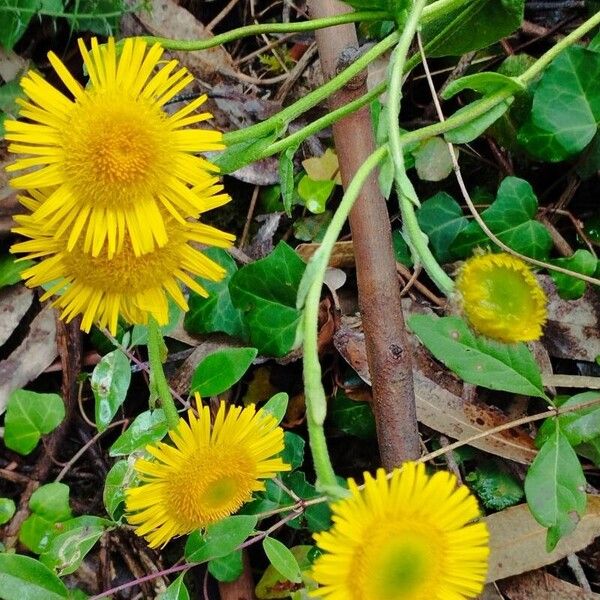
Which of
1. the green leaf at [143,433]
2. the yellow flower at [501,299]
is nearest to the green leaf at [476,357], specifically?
the yellow flower at [501,299]

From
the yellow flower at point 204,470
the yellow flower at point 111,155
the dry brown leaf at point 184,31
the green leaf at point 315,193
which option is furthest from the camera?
the dry brown leaf at point 184,31

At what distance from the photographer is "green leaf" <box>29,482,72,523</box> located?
1.33 m

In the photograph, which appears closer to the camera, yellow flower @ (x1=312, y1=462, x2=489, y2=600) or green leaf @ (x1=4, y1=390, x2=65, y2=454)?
yellow flower @ (x1=312, y1=462, x2=489, y2=600)

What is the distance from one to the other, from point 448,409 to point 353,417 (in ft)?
0.54

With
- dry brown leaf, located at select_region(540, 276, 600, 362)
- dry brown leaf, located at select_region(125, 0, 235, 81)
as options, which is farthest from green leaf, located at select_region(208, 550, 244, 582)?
dry brown leaf, located at select_region(125, 0, 235, 81)

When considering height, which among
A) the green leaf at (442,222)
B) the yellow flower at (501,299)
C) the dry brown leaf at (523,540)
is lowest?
the dry brown leaf at (523,540)

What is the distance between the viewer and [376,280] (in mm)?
1229

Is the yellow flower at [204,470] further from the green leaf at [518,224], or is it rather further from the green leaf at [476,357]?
the green leaf at [518,224]

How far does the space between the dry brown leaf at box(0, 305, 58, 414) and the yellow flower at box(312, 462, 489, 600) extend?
31.1 inches

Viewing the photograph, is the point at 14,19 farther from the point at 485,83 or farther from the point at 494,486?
the point at 494,486

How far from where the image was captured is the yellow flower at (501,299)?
2.91 ft

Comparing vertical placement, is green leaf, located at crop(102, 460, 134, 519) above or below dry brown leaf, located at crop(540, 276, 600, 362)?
below

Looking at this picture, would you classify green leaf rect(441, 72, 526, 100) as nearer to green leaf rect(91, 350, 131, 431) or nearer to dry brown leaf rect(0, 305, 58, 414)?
green leaf rect(91, 350, 131, 431)

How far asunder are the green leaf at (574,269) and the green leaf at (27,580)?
94 cm
